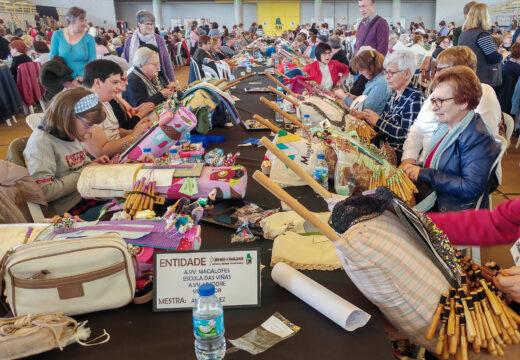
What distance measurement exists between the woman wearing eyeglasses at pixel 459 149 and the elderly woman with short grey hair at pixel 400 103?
30.3 inches

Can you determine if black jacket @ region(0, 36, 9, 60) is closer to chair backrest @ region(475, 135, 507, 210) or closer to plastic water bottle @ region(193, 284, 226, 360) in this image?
chair backrest @ region(475, 135, 507, 210)

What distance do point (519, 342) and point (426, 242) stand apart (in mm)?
368

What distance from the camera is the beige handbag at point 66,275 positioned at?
111 cm

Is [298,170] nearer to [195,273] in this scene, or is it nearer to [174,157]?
[195,273]

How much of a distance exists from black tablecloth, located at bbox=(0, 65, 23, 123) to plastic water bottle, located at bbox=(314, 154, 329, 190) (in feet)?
21.1

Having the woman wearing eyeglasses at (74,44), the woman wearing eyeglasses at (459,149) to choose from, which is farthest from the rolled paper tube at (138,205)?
the woman wearing eyeglasses at (74,44)

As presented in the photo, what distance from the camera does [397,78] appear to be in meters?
2.96

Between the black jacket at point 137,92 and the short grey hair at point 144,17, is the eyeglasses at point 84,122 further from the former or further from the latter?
the short grey hair at point 144,17

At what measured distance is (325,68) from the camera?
214 inches


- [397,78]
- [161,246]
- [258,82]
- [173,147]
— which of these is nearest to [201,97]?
[173,147]

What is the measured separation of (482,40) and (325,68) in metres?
1.77

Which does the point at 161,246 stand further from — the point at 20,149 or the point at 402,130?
the point at 402,130

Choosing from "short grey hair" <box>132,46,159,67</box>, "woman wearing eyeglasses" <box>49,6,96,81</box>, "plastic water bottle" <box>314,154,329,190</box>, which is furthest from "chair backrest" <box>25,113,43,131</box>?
"woman wearing eyeglasses" <box>49,6,96,81</box>

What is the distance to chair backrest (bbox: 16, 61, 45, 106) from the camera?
7.22 m
